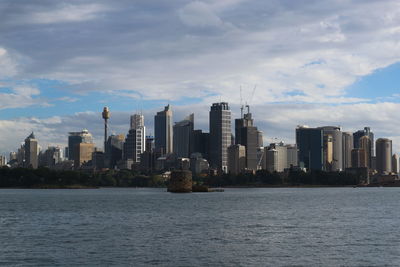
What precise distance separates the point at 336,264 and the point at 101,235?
33.6 meters

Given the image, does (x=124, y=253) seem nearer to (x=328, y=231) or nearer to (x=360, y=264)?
(x=360, y=264)

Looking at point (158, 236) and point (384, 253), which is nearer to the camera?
point (384, 253)

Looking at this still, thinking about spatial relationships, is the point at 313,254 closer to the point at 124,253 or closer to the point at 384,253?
the point at 384,253

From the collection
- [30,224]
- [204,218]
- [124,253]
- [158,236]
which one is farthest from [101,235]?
[204,218]

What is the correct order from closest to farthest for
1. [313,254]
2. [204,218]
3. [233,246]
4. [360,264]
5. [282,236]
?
[360,264], [313,254], [233,246], [282,236], [204,218]

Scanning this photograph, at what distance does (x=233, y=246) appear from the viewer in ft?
231

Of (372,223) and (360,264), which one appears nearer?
A: (360,264)

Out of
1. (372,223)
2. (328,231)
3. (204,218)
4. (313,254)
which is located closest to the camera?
(313,254)

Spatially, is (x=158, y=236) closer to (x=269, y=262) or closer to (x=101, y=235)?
(x=101, y=235)

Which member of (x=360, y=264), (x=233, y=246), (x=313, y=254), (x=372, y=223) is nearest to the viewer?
(x=360, y=264)

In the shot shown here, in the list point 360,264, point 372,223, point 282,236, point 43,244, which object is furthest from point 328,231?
point 43,244

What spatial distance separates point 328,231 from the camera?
282 feet

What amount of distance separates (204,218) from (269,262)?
52674mm

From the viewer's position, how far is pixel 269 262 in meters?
59.8
